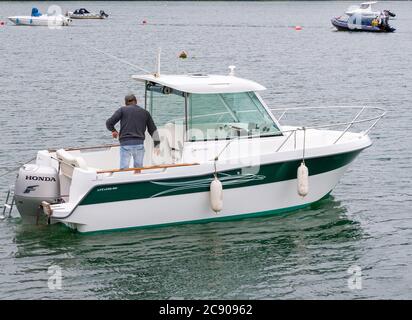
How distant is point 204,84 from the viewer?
51.0ft

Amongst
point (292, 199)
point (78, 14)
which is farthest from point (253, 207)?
point (78, 14)

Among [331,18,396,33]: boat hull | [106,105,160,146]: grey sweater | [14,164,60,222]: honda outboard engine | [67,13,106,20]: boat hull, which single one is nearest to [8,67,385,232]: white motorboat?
[14,164,60,222]: honda outboard engine

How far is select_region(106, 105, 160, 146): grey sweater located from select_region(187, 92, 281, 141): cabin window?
0.76 m

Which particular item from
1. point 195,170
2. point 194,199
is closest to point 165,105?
point 195,170

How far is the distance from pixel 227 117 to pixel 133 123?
178 centimetres

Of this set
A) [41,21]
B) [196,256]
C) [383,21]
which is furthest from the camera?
[41,21]

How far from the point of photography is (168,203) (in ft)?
49.3

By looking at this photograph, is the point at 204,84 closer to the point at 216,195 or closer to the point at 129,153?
the point at 129,153

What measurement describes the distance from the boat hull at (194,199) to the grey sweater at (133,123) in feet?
3.24

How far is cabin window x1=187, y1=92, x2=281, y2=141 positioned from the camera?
15539mm
